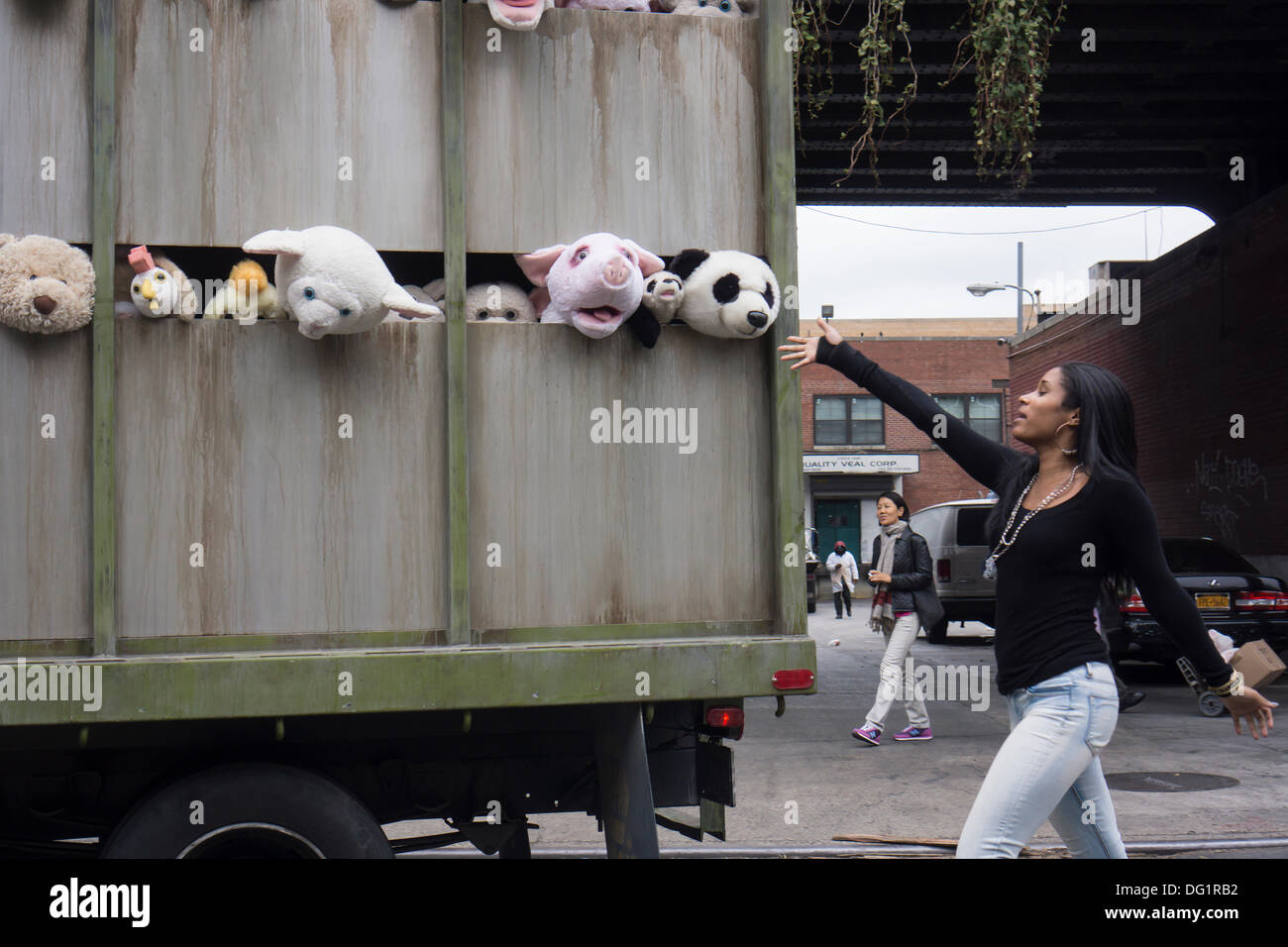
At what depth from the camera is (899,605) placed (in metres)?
10.4

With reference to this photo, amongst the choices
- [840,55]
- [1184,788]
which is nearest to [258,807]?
[1184,788]

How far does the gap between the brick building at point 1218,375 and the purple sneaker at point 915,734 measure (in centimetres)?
772

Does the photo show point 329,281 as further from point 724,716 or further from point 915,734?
point 915,734

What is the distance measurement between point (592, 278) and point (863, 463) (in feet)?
126

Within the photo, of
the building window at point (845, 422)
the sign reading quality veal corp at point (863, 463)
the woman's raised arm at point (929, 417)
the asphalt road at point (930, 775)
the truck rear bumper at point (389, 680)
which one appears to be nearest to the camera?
the truck rear bumper at point (389, 680)

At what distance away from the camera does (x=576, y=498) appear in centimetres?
390

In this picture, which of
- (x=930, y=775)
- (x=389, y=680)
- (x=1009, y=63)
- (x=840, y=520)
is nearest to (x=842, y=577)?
(x=840, y=520)

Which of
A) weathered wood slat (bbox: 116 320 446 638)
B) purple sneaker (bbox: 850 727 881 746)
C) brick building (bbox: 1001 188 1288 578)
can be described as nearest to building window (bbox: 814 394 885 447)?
brick building (bbox: 1001 188 1288 578)

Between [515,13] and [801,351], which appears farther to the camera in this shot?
[801,351]

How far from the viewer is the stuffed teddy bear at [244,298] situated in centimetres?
373

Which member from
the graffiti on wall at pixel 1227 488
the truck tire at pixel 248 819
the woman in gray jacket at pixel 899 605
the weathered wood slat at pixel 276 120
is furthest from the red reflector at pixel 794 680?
the graffiti on wall at pixel 1227 488

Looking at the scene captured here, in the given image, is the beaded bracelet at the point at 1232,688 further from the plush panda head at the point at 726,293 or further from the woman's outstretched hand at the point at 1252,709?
the plush panda head at the point at 726,293
